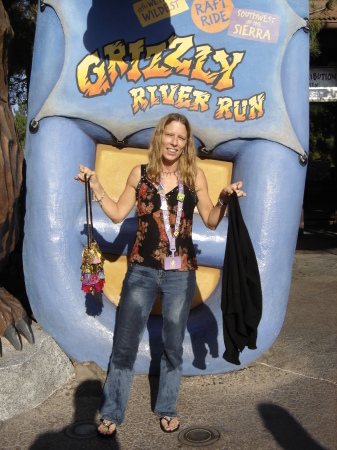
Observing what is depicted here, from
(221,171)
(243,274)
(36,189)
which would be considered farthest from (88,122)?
(243,274)

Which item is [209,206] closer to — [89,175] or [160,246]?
[160,246]

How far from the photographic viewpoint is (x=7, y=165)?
327 centimetres

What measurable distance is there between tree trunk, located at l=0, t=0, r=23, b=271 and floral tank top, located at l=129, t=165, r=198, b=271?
894 mm

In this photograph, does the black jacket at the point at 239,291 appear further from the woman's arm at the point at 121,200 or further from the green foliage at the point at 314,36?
the green foliage at the point at 314,36

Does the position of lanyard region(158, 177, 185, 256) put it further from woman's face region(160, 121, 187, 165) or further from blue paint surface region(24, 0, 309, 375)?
blue paint surface region(24, 0, 309, 375)

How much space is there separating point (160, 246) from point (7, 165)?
1104mm

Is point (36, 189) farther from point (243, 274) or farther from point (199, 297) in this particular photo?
point (243, 274)

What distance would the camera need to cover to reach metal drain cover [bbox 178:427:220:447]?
9.02 feet

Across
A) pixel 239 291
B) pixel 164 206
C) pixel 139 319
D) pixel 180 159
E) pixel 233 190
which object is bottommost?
pixel 139 319

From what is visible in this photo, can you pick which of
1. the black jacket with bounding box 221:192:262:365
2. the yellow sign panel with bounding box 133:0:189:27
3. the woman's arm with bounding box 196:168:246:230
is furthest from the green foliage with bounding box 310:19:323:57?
the black jacket with bounding box 221:192:262:365

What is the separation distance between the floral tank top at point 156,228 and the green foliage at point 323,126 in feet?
24.6

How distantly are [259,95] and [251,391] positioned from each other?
6.04ft

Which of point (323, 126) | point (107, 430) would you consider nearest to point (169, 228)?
point (107, 430)

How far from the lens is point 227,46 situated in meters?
3.72
